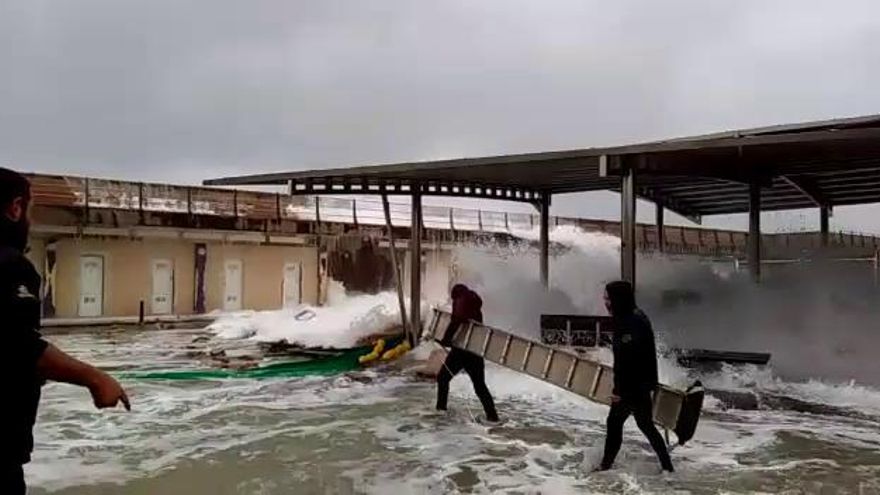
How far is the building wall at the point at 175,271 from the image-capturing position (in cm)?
2350

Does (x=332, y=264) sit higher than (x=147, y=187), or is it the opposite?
(x=147, y=187)

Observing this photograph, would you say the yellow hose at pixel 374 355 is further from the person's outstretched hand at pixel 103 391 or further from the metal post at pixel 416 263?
the person's outstretched hand at pixel 103 391

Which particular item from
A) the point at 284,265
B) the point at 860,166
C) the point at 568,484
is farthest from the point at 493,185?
the point at 284,265

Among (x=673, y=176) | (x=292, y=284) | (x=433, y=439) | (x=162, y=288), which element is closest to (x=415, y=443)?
(x=433, y=439)

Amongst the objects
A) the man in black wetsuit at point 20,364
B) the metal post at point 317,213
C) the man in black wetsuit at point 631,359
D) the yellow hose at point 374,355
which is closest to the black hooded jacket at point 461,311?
the man in black wetsuit at point 631,359

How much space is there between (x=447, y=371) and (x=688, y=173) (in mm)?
5110

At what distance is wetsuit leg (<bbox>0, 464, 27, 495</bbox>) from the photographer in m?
2.51

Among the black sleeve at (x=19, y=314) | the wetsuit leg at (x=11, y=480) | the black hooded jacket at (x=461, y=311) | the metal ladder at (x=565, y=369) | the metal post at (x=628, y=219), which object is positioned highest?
the metal post at (x=628, y=219)

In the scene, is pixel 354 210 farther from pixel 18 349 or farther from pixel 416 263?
pixel 18 349

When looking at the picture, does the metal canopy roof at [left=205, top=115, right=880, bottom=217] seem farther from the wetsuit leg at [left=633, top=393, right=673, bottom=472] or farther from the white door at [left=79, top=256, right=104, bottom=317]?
the white door at [left=79, top=256, right=104, bottom=317]

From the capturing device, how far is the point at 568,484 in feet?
21.0

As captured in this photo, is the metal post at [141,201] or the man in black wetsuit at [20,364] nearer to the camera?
the man in black wetsuit at [20,364]

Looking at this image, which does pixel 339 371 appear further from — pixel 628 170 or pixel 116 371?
pixel 628 170

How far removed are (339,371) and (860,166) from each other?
8682mm
